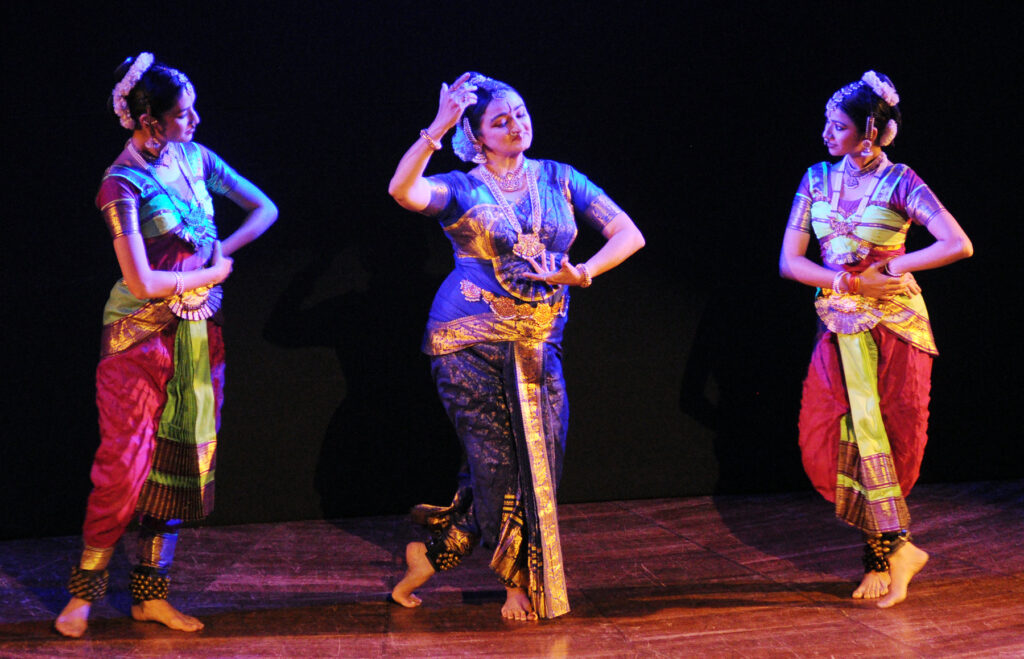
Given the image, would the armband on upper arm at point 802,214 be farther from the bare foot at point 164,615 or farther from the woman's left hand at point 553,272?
the bare foot at point 164,615

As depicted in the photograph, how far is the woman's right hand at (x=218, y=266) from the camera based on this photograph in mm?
2846

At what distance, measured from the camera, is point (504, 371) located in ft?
9.55

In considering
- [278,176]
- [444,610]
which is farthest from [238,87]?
[444,610]

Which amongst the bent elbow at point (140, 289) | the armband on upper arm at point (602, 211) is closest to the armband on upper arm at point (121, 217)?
the bent elbow at point (140, 289)

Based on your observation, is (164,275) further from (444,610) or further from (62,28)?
(62,28)

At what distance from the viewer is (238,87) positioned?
376cm

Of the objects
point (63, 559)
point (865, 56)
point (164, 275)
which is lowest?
point (63, 559)

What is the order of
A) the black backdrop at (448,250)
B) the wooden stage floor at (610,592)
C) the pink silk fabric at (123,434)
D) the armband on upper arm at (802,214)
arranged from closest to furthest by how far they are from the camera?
the wooden stage floor at (610,592), the pink silk fabric at (123,434), the armband on upper arm at (802,214), the black backdrop at (448,250)

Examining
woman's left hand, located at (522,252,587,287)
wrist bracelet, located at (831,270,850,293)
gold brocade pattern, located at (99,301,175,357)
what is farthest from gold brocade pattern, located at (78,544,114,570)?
wrist bracelet, located at (831,270,850,293)

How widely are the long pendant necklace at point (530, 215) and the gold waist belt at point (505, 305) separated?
0.13m

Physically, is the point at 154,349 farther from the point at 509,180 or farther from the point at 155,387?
the point at 509,180

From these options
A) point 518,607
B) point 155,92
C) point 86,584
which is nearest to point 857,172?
point 518,607

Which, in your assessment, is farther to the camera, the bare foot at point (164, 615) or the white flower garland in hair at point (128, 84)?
the bare foot at point (164, 615)

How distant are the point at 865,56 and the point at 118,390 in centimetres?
310
